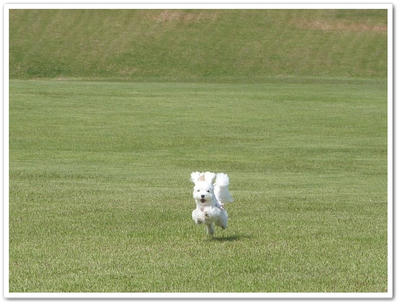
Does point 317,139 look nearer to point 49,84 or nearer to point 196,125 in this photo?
point 196,125

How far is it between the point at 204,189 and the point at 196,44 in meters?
71.2

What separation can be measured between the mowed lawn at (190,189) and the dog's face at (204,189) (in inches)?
33.4

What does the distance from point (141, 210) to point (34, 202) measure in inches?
120

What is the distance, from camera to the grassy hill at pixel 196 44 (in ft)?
259

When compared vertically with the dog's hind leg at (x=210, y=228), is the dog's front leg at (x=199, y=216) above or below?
above

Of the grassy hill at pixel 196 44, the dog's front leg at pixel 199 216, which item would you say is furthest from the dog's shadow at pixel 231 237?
the grassy hill at pixel 196 44

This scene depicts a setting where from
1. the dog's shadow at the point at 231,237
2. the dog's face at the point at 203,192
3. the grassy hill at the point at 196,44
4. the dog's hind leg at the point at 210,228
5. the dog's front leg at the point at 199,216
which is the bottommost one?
the dog's shadow at the point at 231,237

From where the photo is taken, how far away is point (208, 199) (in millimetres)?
15352

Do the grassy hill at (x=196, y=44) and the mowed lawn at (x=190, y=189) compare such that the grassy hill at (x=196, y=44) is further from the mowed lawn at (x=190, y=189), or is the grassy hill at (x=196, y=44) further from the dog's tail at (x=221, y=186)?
the dog's tail at (x=221, y=186)

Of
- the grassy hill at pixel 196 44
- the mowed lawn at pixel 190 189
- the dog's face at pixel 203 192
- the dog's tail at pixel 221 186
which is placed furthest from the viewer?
the grassy hill at pixel 196 44

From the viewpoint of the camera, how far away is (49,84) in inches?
2584

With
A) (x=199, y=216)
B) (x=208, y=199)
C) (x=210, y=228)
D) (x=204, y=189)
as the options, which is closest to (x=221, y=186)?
(x=210, y=228)

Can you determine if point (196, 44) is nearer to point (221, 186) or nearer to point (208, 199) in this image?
point (221, 186)
